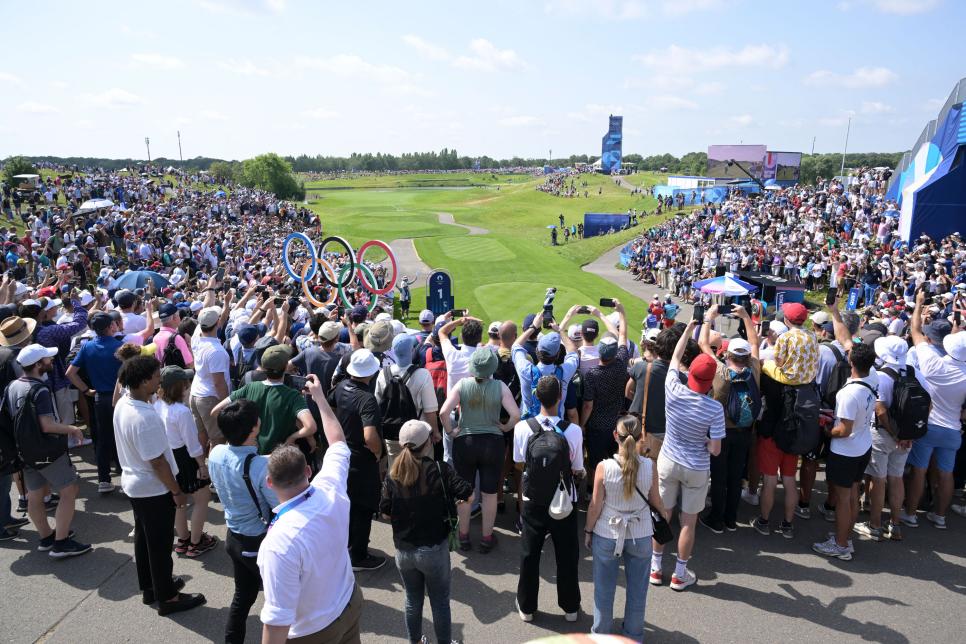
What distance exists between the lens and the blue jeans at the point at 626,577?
4445mm

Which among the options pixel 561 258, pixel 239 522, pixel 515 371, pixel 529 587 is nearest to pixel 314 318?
pixel 515 371

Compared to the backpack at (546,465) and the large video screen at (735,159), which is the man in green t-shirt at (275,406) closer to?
the backpack at (546,465)

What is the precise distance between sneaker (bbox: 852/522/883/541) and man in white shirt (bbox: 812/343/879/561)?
495 mm

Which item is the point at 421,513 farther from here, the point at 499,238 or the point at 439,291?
the point at 499,238

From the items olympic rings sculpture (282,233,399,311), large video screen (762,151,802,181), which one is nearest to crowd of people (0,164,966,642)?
olympic rings sculpture (282,233,399,311)

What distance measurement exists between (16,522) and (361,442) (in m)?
4.16

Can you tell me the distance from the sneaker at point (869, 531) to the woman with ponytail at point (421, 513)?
463 cm

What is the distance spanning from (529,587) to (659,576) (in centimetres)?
142

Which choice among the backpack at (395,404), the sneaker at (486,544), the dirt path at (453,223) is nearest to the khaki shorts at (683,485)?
the sneaker at (486,544)

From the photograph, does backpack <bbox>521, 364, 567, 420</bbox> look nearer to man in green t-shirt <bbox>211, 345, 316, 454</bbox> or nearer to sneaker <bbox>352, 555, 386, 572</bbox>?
sneaker <bbox>352, 555, 386, 572</bbox>

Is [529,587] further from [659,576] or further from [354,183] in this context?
[354,183]

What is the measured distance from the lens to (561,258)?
3828 centimetres

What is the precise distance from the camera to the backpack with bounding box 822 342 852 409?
20.7 ft

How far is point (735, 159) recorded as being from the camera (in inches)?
2653
